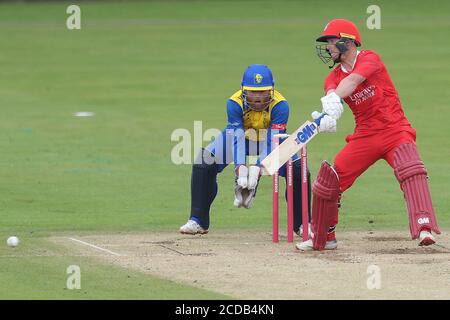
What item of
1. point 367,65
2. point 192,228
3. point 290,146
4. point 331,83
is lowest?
point 192,228

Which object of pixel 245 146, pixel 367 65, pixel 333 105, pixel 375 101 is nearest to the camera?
pixel 333 105

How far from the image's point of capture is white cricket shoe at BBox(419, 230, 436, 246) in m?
12.2

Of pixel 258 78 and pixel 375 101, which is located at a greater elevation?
pixel 258 78

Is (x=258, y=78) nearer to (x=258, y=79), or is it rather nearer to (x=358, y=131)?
(x=258, y=79)

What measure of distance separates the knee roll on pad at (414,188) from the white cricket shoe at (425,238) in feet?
0.14

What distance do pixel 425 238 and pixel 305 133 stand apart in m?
1.50

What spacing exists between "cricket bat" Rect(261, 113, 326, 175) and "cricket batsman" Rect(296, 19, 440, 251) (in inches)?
5.7

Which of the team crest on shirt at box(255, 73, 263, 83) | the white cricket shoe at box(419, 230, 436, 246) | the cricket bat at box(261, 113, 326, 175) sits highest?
the team crest on shirt at box(255, 73, 263, 83)

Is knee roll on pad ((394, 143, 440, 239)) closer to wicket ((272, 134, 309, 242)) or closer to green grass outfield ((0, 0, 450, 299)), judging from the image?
wicket ((272, 134, 309, 242))

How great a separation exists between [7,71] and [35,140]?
33.3 ft

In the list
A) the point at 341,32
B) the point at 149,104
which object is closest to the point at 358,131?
the point at 341,32

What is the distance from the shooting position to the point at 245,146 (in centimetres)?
1348

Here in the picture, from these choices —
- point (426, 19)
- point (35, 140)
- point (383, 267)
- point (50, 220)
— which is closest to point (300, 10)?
point (426, 19)

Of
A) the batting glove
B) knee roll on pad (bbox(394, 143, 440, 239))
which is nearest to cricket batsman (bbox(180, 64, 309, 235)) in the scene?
the batting glove
